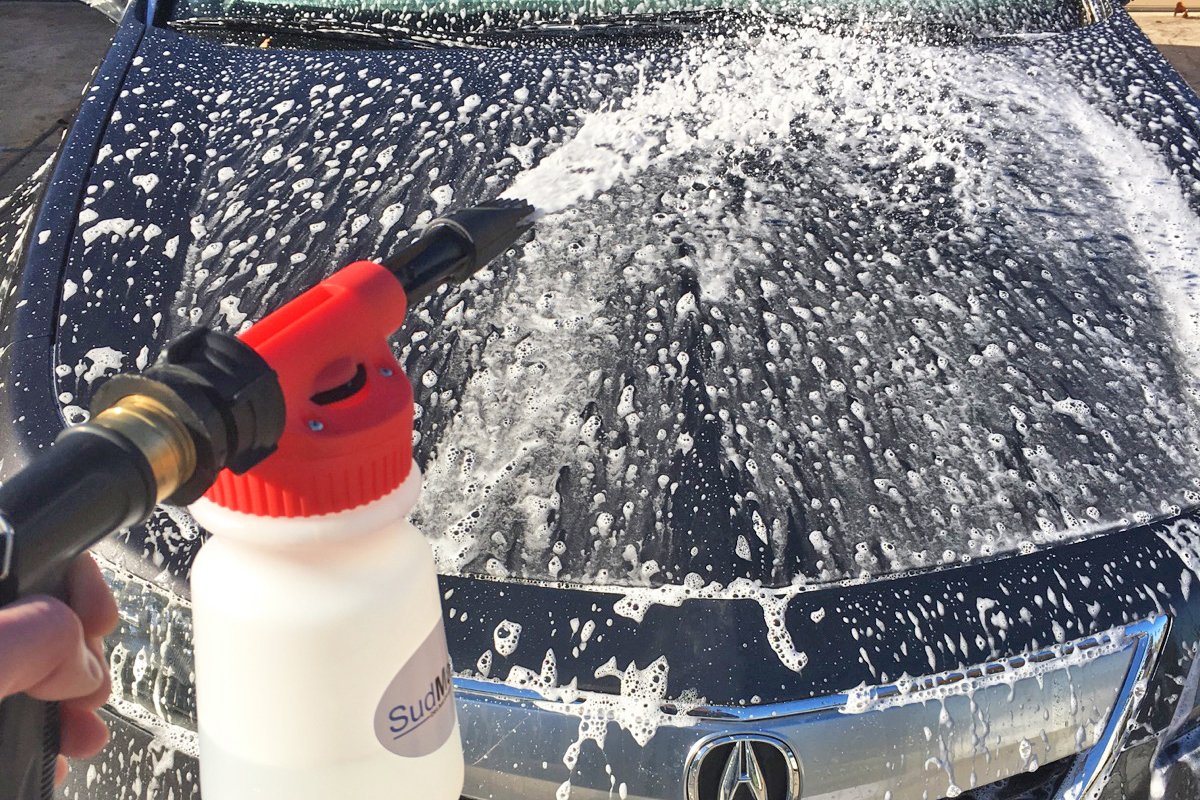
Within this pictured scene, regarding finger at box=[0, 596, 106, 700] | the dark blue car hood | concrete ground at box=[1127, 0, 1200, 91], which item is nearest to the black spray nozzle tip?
finger at box=[0, 596, 106, 700]

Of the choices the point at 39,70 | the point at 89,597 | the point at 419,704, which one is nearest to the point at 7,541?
the point at 89,597

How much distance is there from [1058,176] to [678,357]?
0.75 meters

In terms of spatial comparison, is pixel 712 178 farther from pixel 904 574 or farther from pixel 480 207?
pixel 480 207

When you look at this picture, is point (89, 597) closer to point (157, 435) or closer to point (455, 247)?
point (157, 435)

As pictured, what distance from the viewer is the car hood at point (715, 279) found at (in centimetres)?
122

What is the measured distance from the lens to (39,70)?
19.2 feet

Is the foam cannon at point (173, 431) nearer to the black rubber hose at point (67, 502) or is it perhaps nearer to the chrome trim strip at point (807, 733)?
the black rubber hose at point (67, 502)

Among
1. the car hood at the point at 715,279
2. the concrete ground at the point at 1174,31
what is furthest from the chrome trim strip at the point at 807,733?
the concrete ground at the point at 1174,31

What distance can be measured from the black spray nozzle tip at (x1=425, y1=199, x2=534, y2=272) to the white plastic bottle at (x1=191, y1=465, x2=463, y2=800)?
0.55 feet

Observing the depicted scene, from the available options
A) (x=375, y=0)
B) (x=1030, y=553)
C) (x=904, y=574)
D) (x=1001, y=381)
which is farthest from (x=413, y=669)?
(x=375, y=0)

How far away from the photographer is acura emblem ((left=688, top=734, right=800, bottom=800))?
3.58ft

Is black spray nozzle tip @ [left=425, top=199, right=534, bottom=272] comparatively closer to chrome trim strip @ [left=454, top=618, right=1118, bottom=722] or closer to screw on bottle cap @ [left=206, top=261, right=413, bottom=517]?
screw on bottle cap @ [left=206, top=261, right=413, bottom=517]

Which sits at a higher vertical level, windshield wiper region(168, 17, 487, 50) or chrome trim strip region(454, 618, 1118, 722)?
windshield wiper region(168, 17, 487, 50)

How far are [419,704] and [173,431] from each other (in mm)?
270
